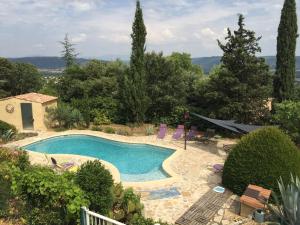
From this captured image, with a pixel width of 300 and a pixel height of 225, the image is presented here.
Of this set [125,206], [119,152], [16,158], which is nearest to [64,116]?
[119,152]

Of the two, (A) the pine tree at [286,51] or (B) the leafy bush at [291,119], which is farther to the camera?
(A) the pine tree at [286,51]

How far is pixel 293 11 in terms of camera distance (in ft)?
66.1

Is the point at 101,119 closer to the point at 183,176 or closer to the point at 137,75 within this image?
the point at 137,75

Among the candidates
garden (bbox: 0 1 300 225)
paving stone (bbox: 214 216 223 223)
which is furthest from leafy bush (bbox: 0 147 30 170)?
paving stone (bbox: 214 216 223 223)

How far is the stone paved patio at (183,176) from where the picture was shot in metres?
10.2

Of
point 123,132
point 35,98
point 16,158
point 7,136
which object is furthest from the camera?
point 35,98

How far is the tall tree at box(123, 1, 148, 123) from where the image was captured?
22422mm

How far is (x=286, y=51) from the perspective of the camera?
803 inches

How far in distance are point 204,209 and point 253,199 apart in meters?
1.60

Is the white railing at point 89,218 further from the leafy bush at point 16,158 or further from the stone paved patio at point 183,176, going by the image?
the leafy bush at point 16,158

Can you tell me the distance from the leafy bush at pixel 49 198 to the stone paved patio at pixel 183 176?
313 cm

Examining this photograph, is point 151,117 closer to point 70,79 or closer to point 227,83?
point 227,83

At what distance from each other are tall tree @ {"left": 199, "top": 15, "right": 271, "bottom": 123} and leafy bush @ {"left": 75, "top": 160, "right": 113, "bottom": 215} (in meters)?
12.8

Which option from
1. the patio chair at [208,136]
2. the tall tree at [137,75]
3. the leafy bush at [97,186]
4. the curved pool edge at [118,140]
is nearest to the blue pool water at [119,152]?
the curved pool edge at [118,140]
